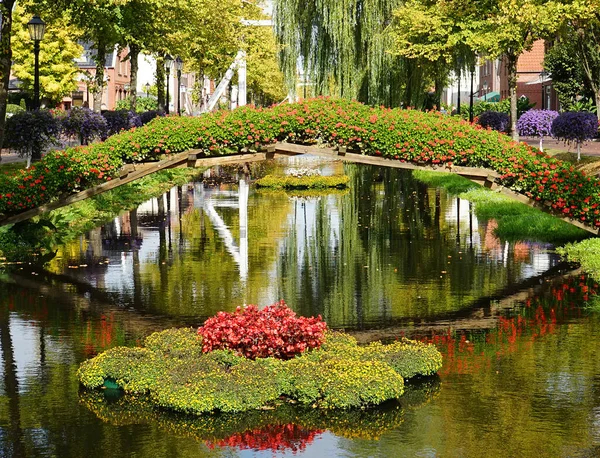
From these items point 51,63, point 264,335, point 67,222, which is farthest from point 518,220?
point 51,63

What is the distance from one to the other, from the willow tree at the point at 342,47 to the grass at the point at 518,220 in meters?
10.6

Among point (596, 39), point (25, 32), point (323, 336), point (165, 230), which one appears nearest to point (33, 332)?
point (323, 336)

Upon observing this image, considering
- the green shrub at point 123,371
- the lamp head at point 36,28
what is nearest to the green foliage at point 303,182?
the lamp head at point 36,28

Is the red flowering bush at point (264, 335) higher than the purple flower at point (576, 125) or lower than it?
lower

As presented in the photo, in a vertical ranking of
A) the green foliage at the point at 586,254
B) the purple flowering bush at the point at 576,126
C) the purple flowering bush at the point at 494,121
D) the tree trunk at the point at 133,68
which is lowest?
the green foliage at the point at 586,254

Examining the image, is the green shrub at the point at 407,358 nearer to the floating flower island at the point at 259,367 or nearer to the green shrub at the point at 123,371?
the floating flower island at the point at 259,367

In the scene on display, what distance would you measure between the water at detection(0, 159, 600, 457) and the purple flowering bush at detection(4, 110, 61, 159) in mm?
7157

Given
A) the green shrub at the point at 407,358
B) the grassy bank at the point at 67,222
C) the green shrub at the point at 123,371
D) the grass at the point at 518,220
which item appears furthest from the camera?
the grass at the point at 518,220

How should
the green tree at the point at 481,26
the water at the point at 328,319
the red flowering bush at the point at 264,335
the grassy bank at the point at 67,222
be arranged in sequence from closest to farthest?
the water at the point at 328,319 → the red flowering bush at the point at 264,335 → the grassy bank at the point at 67,222 → the green tree at the point at 481,26

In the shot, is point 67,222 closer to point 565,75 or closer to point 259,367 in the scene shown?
point 259,367

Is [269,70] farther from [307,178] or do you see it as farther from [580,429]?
[580,429]

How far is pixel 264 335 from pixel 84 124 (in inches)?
1142

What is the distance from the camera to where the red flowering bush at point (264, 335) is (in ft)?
37.9

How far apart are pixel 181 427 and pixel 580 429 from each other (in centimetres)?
360
